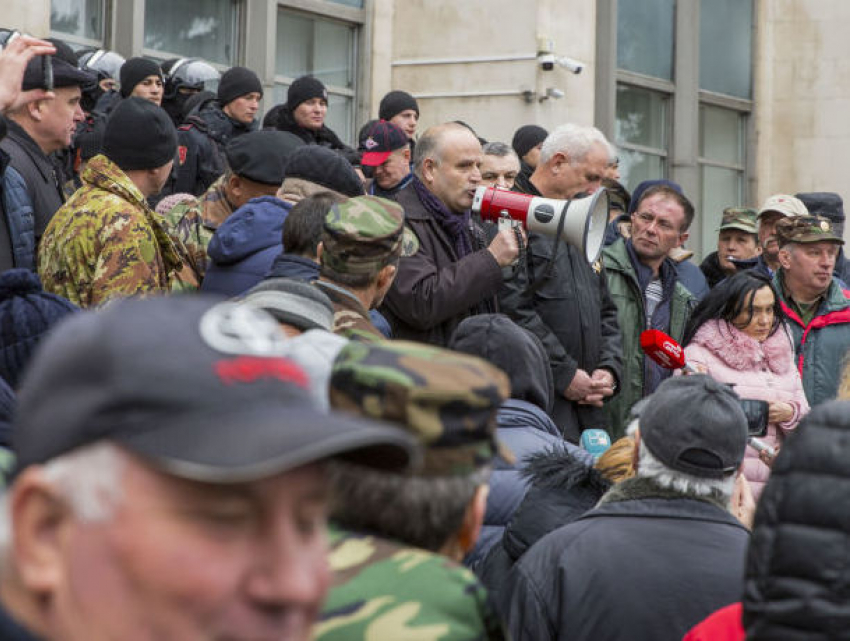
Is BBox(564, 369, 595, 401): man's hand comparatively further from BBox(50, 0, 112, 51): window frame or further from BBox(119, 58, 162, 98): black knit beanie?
BBox(50, 0, 112, 51): window frame

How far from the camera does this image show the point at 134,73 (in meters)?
8.58

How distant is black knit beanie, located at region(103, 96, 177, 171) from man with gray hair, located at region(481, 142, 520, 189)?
2.58 metres

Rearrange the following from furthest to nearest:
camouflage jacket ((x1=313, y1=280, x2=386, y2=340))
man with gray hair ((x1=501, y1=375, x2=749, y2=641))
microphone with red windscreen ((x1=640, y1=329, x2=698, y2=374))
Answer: microphone with red windscreen ((x1=640, y1=329, x2=698, y2=374))
camouflage jacket ((x1=313, y1=280, x2=386, y2=340))
man with gray hair ((x1=501, y1=375, x2=749, y2=641))

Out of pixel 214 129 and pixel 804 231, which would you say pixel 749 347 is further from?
pixel 214 129

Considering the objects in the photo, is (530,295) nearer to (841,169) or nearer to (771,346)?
(771,346)

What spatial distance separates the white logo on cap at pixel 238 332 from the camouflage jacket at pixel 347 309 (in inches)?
109

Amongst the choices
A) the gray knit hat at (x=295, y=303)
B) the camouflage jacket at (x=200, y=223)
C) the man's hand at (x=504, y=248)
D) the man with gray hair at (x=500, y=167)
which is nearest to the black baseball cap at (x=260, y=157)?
the camouflage jacket at (x=200, y=223)

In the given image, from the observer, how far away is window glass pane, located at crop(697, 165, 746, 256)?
17.9 m

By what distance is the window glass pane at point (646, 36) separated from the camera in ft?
54.2

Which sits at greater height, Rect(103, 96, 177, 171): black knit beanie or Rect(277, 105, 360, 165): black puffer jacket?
Rect(277, 105, 360, 165): black puffer jacket

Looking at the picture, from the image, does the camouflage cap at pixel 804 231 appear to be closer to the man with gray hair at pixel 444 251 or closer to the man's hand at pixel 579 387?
the man's hand at pixel 579 387

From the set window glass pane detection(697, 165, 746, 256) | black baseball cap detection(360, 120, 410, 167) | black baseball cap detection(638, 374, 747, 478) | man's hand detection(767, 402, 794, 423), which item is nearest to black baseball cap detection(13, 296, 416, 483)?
black baseball cap detection(638, 374, 747, 478)

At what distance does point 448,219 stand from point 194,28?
703cm

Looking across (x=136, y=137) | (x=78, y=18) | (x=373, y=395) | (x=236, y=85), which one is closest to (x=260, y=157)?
(x=136, y=137)
